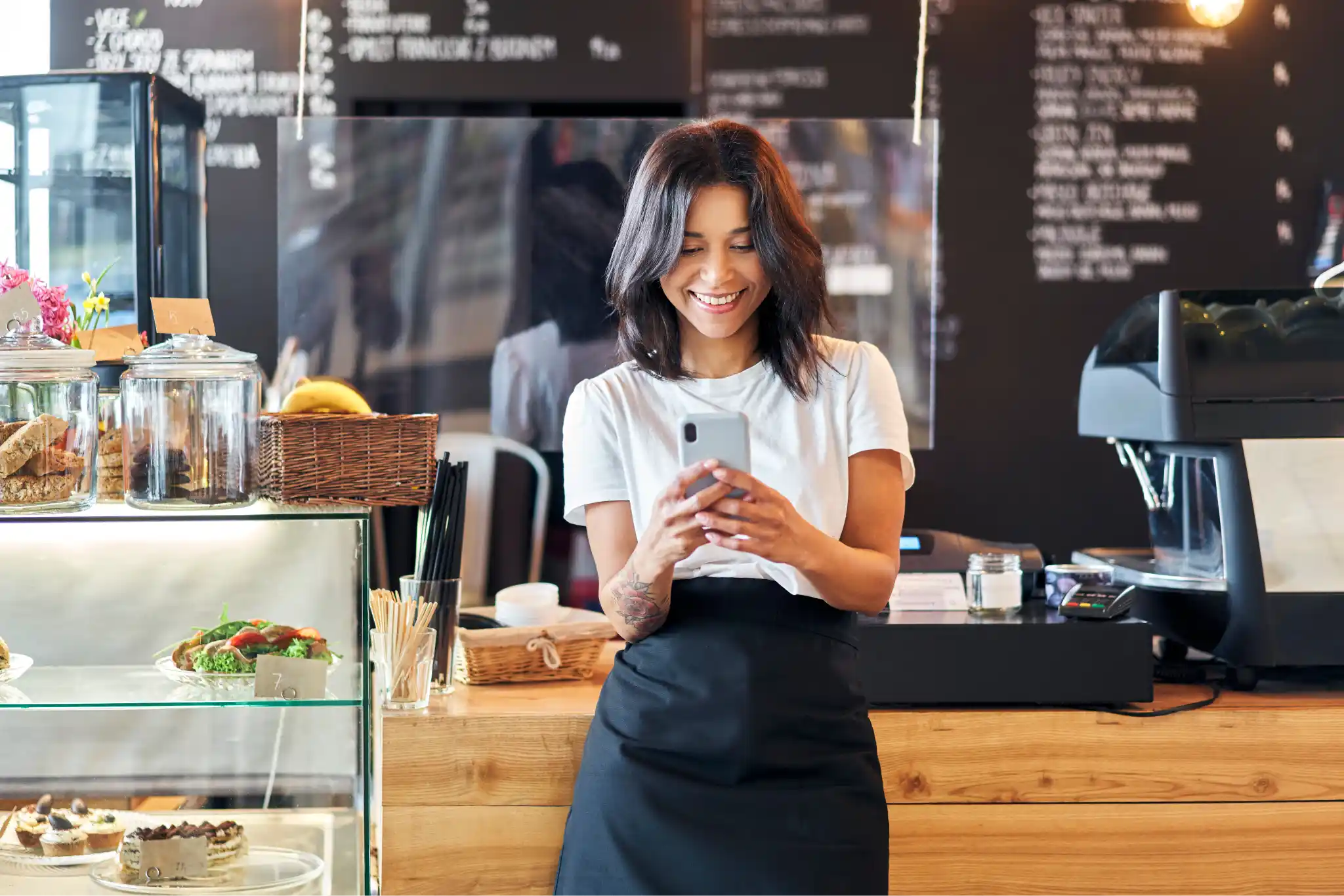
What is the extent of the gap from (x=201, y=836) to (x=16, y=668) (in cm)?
33

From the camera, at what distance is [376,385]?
3084 millimetres

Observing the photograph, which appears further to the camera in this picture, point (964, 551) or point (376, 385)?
point (376, 385)

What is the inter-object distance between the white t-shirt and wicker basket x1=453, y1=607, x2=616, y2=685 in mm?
346

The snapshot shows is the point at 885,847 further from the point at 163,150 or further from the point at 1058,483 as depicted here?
the point at 1058,483

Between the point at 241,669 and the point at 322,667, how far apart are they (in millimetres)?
109

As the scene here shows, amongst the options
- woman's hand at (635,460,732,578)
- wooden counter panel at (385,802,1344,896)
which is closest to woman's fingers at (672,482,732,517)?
woman's hand at (635,460,732,578)

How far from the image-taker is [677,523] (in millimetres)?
1229

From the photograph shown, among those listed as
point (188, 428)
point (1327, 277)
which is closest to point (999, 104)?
point (1327, 277)

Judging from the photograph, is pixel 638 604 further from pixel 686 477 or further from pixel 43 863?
pixel 43 863

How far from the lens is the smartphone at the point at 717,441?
3.95 ft

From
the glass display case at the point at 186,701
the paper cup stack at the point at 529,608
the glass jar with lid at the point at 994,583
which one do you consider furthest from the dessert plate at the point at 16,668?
the glass jar with lid at the point at 994,583

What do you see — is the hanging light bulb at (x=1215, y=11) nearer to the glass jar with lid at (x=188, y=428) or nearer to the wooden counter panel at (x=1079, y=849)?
the wooden counter panel at (x=1079, y=849)

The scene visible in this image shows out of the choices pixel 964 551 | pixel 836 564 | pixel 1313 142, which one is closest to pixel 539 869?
pixel 836 564

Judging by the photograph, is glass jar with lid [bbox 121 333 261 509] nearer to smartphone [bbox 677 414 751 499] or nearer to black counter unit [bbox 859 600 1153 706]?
smartphone [bbox 677 414 751 499]
